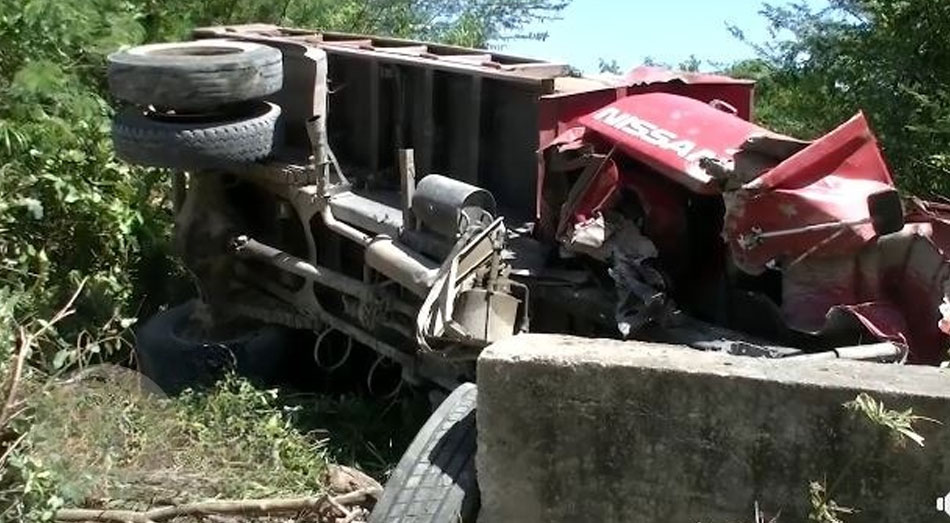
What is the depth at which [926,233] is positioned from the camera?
5.05m

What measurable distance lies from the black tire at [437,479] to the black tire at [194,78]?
2916 mm

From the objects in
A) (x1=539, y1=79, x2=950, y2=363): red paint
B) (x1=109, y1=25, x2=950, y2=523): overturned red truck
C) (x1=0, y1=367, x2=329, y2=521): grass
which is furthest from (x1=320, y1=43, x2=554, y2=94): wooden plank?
(x1=0, y1=367, x2=329, y2=521): grass

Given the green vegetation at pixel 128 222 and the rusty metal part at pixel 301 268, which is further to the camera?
the rusty metal part at pixel 301 268

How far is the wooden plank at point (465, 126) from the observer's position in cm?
715

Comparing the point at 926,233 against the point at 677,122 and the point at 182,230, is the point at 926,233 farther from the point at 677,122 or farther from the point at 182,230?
the point at 182,230

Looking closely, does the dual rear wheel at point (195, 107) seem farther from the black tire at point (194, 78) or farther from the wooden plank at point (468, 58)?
the wooden plank at point (468, 58)

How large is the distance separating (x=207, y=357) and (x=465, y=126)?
6.28 feet

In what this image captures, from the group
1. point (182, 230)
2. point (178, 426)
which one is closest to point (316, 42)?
point (182, 230)

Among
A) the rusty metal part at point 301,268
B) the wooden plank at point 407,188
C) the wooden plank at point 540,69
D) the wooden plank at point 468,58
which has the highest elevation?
the wooden plank at point 540,69

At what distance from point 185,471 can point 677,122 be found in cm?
255

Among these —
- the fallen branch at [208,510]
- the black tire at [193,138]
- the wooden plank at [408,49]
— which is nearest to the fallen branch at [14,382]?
the fallen branch at [208,510]

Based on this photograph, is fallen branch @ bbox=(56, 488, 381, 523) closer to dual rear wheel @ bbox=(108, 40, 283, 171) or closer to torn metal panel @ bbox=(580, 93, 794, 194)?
torn metal panel @ bbox=(580, 93, 794, 194)

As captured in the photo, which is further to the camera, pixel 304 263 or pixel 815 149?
pixel 304 263

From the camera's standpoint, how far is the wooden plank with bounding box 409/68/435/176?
7.39 metres
